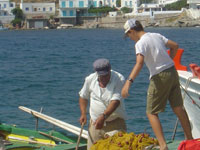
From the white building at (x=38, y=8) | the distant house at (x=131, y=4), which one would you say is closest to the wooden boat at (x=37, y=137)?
the distant house at (x=131, y=4)

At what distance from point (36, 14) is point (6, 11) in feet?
26.0

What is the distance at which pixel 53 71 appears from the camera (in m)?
32.1

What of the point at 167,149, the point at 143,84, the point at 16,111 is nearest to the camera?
the point at 167,149

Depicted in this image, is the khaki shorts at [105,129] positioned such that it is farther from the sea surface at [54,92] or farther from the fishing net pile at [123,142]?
the sea surface at [54,92]

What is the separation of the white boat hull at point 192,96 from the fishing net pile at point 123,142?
85.0 inches

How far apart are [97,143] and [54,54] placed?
40537mm

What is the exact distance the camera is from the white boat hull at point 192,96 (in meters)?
8.56

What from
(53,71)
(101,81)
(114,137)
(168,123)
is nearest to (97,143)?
(114,137)

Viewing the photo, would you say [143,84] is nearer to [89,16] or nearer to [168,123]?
[168,123]

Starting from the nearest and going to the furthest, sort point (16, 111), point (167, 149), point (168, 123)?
1. point (167, 149)
2. point (168, 123)
3. point (16, 111)

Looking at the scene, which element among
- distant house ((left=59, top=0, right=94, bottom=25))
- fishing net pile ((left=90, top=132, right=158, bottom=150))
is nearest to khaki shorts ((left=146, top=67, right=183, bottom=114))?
fishing net pile ((left=90, top=132, right=158, bottom=150))

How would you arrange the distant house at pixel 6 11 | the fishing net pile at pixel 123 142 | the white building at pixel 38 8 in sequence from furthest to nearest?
the white building at pixel 38 8 < the distant house at pixel 6 11 < the fishing net pile at pixel 123 142

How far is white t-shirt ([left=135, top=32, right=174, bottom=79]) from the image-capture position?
20.2 feet

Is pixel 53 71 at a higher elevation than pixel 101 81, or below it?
below
